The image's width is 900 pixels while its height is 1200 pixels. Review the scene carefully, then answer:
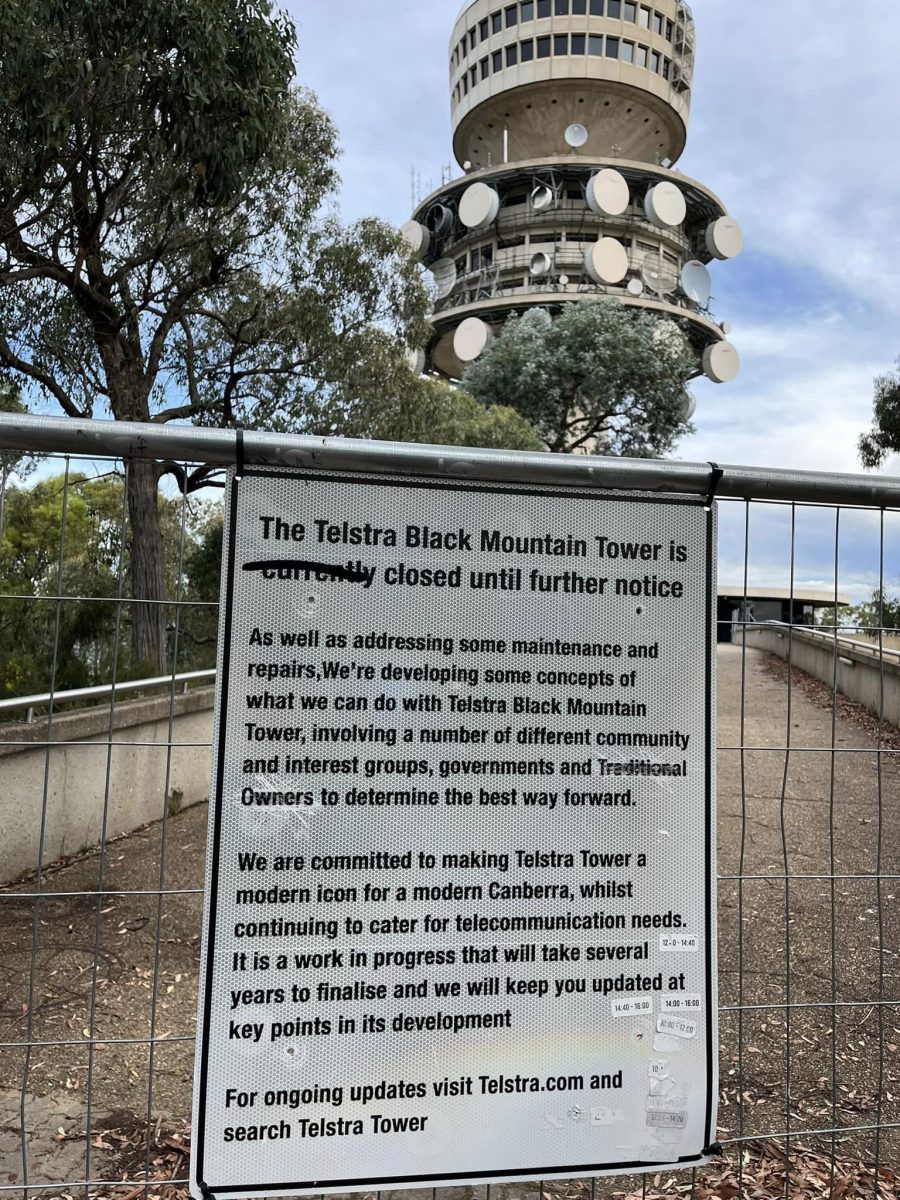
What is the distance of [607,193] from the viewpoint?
43156mm

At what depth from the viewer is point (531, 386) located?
98.9ft

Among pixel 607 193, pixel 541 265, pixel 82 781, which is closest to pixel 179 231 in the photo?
pixel 82 781

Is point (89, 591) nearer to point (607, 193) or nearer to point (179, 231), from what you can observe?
point (179, 231)

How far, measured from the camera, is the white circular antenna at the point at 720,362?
45.2 meters

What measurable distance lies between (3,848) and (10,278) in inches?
225

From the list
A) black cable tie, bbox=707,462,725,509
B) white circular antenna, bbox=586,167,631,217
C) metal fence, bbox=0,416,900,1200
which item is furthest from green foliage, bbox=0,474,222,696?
white circular antenna, bbox=586,167,631,217

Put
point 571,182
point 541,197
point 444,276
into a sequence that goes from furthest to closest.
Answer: point 444,276 < point 571,182 < point 541,197

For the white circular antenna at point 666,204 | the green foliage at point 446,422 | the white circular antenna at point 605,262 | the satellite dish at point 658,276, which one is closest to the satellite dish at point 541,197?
the white circular antenna at point 666,204

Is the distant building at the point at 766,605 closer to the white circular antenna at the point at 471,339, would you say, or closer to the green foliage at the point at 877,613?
the green foliage at the point at 877,613

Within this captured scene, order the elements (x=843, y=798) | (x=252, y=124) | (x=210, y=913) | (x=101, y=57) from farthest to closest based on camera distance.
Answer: (x=843, y=798) → (x=252, y=124) → (x=101, y=57) → (x=210, y=913)

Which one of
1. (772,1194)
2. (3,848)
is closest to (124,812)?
(3,848)

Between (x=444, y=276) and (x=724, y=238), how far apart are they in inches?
630

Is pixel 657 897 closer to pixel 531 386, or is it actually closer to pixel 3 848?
pixel 3 848

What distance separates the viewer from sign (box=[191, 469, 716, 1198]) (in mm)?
1557
